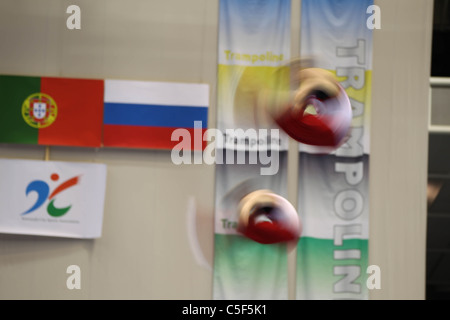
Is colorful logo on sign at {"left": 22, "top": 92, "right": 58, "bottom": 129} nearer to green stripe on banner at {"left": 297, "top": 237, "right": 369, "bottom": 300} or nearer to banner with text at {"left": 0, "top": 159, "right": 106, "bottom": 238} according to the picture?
banner with text at {"left": 0, "top": 159, "right": 106, "bottom": 238}

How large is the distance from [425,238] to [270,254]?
5.12 ft

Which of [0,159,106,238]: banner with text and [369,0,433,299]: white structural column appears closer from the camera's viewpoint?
[0,159,106,238]: banner with text

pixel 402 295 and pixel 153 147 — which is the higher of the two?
pixel 153 147

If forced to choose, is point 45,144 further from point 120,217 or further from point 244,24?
point 244,24

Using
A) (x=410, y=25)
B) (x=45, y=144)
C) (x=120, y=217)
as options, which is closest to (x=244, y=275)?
(x=120, y=217)

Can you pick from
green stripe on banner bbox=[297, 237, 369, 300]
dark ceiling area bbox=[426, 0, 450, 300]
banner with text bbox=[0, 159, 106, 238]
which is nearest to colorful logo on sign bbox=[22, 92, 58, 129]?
banner with text bbox=[0, 159, 106, 238]

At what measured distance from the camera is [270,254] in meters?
6.47

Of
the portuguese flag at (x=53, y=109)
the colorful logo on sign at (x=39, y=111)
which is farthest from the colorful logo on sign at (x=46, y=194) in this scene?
the colorful logo on sign at (x=39, y=111)

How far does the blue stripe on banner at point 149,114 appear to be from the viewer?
655 centimetres

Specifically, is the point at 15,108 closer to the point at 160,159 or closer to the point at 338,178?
the point at 160,159

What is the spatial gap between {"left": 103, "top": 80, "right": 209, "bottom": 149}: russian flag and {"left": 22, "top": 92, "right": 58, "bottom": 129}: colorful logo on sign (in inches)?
20.6

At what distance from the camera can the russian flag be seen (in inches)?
258
